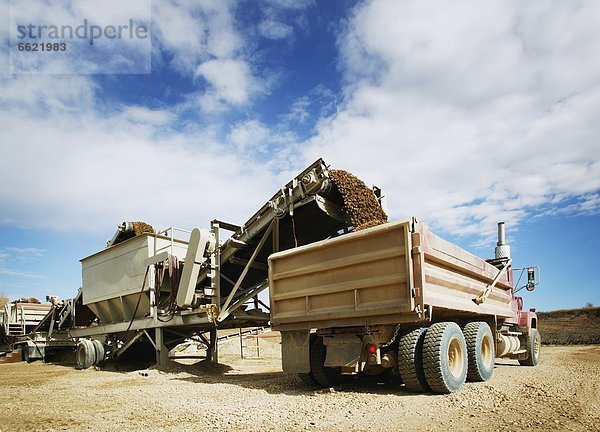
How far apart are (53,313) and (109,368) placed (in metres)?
5.19

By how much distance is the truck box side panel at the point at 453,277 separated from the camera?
6.73m

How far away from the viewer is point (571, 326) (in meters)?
23.9

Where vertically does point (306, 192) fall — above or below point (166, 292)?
above

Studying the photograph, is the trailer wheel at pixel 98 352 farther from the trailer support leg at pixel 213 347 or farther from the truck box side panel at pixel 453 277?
the truck box side panel at pixel 453 277

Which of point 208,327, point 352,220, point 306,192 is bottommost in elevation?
point 208,327

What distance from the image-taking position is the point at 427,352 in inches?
259

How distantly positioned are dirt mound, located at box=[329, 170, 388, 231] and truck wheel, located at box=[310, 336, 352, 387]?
2306 millimetres

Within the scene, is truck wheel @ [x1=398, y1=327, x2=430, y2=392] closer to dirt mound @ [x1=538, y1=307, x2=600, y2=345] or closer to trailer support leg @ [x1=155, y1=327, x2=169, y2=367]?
trailer support leg @ [x1=155, y1=327, x2=169, y2=367]

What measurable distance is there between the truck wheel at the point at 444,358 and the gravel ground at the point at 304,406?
21 cm

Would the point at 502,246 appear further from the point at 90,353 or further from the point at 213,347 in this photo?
the point at 90,353

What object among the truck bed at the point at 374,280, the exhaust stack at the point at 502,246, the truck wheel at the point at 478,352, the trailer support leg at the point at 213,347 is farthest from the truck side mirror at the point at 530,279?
the trailer support leg at the point at 213,347

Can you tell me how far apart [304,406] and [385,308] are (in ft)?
5.55

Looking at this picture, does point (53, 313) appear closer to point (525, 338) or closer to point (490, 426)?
point (525, 338)

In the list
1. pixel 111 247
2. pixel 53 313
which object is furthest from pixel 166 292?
pixel 53 313
